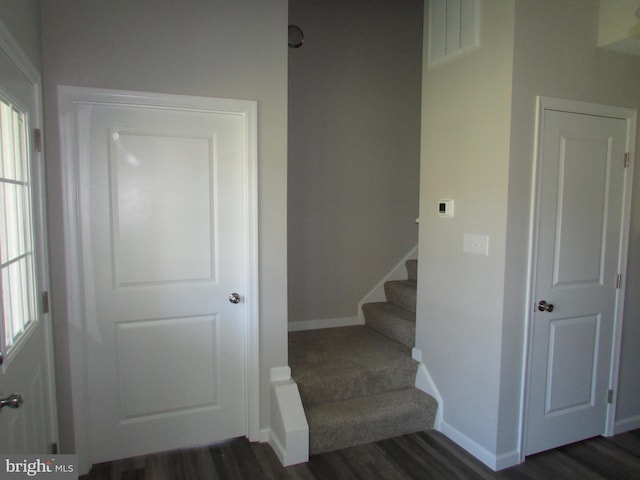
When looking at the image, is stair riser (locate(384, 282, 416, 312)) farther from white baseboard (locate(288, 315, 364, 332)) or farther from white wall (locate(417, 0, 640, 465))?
white wall (locate(417, 0, 640, 465))

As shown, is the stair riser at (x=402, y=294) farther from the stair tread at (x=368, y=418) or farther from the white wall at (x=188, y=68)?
the white wall at (x=188, y=68)

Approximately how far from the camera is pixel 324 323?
3.91m

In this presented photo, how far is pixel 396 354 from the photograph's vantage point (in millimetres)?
3193

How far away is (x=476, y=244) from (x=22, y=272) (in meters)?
2.27

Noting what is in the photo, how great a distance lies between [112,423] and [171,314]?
A: 671mm

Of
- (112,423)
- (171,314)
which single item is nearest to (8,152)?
(171,314)

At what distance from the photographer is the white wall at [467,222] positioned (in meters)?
2.36

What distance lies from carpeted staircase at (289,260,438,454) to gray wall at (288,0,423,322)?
0.59 m

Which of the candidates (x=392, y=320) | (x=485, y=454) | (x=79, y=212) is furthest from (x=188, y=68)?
(x=485, y=454)

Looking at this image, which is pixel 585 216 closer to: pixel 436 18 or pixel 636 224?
pixel 636 224

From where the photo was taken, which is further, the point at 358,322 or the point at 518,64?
the point at 358,322

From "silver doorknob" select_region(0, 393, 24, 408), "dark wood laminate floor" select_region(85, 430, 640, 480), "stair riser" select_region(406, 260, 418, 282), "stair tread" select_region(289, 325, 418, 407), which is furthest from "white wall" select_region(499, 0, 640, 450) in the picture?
"silver doorknob" select_region(0, 393, 24, 408)

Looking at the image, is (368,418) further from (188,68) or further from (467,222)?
(188,68)

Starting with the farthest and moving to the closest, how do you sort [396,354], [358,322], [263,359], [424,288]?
[358,322]
[396,354]
[424,288]
[263,359]
